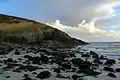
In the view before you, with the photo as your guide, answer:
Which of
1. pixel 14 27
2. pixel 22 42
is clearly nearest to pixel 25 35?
pixel 22 42

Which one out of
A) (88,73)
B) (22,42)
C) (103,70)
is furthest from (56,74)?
(22,42)

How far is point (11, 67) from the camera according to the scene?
27062 millimetres

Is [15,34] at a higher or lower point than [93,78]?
higher

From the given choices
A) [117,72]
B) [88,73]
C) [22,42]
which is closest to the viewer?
[88,73]

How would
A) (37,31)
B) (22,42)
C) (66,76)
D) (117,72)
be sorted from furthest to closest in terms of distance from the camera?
1. (37,31)
2. (22,42)
3. (117,72)
4. (66,76)

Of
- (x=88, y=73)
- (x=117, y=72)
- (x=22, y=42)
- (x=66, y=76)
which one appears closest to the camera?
(x=66, y=76)

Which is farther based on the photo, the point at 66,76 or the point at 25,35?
the point at 25,35

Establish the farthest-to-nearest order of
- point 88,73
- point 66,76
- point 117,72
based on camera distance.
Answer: point 117,72
point 88,73
point 66,76

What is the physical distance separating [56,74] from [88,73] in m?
3.12

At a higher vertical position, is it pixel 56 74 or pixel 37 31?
pixel 37 31

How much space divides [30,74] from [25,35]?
5666 cm

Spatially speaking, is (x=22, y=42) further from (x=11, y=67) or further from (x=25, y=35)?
(x=11, y=67)

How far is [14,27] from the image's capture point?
8925cm

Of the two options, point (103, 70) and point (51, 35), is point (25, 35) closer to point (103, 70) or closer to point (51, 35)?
point (51, 35)
